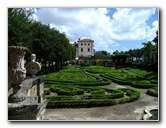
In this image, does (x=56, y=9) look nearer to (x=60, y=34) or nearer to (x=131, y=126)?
(x=131, y=126)

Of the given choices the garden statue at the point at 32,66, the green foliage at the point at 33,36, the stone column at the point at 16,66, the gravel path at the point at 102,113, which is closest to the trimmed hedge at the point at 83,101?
the gravel path at the point at 102,113

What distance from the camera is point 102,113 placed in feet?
32.5

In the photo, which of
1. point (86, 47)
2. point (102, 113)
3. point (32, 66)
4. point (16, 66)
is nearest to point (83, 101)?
point (102, 113)

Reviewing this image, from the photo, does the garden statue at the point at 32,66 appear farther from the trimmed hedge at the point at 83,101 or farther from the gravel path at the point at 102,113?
the trimmed hedge at the point at 83,101

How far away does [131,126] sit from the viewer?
688cm

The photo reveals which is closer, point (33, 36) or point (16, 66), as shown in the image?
point (16, 66)

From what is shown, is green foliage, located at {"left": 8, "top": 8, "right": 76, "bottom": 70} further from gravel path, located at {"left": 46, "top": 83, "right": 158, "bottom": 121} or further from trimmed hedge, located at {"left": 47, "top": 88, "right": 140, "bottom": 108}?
gravel path, located at {"left": 46, "top": 83, "right": 158, "bottom": 121}

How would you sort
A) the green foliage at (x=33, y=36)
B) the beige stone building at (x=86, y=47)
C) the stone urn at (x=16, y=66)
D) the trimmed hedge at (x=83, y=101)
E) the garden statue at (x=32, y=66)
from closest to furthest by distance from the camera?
the stone urn at (x=16, y=66)
the garden statue at (x=32, y=66)
the trimmed hedge at (x=83, y=101)
the green foliage at (x=33, y=36)
the beige stone building at (x=86, y=47)

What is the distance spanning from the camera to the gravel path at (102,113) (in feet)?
29.6

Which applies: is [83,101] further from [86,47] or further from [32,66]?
[86,47]

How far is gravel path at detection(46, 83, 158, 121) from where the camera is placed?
355 inches

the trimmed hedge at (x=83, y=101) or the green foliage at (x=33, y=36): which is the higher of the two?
the green foliage at (x=33, y=36)

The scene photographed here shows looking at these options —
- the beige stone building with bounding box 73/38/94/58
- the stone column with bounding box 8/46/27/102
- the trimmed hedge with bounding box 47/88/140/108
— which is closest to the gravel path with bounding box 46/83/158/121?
the trimmed hedge with bounding box 47/88/140/108
